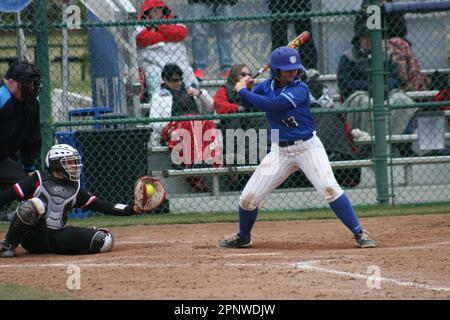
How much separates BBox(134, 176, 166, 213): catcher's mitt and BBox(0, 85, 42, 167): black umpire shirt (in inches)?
56.1

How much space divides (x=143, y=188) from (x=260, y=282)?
6.74 ft

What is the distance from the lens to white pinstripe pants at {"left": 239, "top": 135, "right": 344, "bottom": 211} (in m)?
Answer: 7.27

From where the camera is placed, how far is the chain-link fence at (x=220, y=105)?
1011cm

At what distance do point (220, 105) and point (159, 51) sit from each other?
1152 mm

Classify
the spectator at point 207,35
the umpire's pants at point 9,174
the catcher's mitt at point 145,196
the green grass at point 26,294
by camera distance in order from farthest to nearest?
the spectator at point 207,35
the umpire's pants at point 9,174
the catcher's mitt at point 145,196
the green grass at point 26,294

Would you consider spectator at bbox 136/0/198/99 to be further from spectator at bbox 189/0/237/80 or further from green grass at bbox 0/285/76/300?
green grass at bbox 0/285/76/300

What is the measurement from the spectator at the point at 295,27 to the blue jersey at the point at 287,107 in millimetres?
3292

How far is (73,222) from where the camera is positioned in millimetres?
9695

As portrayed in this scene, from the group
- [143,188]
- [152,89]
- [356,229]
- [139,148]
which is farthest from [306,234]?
[152,89]

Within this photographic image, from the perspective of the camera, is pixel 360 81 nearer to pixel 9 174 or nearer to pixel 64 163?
pixel 9 174

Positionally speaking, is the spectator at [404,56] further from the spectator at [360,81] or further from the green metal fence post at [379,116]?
the green metal fence post at [379,116]

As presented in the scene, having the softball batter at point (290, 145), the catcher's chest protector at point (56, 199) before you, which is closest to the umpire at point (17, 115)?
the catcher's chest protector at point (56, 199)

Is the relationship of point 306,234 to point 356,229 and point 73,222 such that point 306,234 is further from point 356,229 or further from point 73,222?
point 73,222
